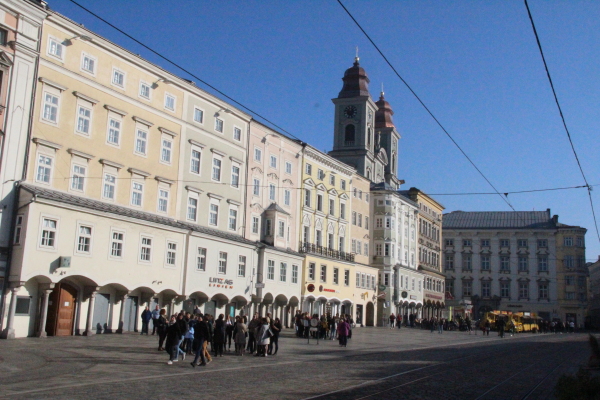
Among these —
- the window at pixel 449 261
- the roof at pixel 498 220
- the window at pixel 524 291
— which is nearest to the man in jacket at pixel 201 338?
the window at pixel 524 291

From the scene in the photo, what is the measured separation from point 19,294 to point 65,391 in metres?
16.6

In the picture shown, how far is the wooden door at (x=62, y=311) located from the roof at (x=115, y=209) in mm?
4106

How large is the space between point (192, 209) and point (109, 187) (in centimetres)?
717

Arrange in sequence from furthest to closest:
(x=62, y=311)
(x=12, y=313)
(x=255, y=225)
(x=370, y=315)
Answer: (x=370, y=315), (x=255, y=225), (x=62, y=311), (x=12, y=313)

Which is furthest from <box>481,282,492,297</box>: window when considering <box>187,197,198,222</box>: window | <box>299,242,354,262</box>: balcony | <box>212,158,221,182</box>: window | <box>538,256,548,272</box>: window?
<box>187,197,198,222</box>: window

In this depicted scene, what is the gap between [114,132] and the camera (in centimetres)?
3475

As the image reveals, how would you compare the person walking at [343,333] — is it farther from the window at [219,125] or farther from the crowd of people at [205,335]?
the window at [219,125]

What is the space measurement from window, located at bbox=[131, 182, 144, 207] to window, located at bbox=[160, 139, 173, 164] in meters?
2.66

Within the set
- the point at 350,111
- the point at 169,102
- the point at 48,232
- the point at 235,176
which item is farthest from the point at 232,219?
the point at 350,111

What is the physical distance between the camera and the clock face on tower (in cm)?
8156

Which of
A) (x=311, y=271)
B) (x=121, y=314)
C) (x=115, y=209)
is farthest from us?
(x=311, y=271)

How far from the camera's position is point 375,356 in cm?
2659

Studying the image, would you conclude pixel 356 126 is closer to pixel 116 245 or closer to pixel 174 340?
pixel 116 245

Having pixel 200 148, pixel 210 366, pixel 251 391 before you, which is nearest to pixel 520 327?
pixel 200 148
